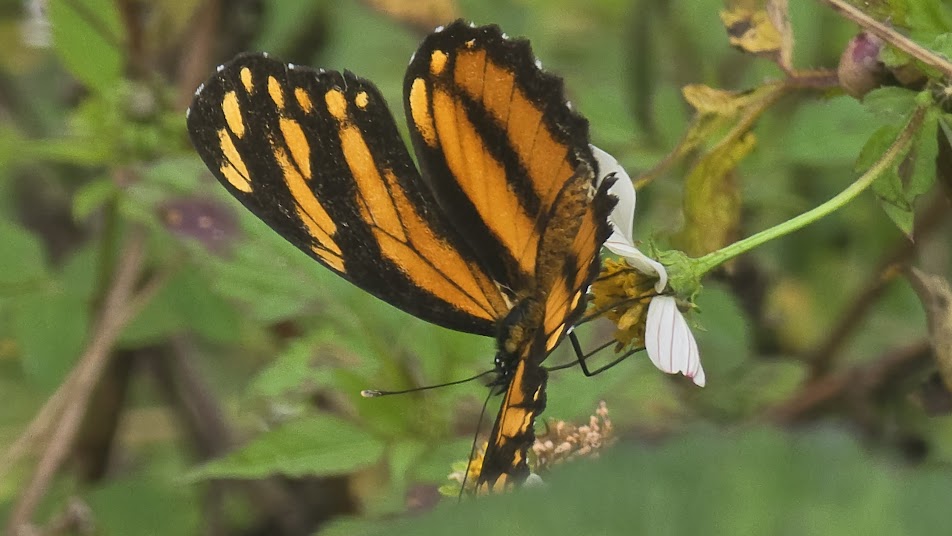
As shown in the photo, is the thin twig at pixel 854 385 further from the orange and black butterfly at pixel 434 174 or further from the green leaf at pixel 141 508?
the green leaf at pixel 141 508

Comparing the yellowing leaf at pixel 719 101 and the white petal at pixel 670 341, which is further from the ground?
the yellowing leaf at pixel 719 101

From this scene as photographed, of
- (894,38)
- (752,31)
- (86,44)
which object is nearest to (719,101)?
(752,31)

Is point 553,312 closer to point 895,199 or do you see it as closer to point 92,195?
point 895,199

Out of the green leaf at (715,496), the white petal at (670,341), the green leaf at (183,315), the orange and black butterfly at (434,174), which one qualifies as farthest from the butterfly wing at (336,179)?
the green leaf at (715,496)

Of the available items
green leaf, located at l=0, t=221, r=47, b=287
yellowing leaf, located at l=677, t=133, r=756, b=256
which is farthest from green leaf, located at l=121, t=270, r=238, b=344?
yellowing leaf, located at l=677, t=133, r=756, b=256

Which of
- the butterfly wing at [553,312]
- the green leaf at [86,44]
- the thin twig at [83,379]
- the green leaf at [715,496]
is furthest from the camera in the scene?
the green leaf at [86,44]

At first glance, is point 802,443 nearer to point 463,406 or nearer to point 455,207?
point 455,207
